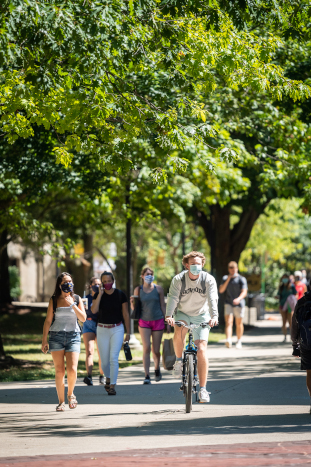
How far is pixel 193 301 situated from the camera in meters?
8.79

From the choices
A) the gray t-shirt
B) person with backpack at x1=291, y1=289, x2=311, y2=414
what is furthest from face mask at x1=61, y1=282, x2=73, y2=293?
the gray t-shirt

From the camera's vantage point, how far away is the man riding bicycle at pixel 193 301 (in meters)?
8.67

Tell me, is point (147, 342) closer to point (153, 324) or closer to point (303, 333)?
point (153, 324)

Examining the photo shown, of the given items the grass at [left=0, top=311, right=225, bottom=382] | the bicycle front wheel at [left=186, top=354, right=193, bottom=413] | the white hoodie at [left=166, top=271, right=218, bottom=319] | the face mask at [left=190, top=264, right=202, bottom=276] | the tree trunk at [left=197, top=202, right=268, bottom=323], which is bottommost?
the grass at [left=0, top=311, right=225, bottom=382]

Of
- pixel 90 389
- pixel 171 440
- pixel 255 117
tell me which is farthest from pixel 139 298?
pixel 255 117

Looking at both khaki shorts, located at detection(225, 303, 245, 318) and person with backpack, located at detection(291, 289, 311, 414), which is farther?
khaki shorts, located at detection(225, 303, 245, 318)

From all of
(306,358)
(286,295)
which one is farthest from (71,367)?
(286,295)

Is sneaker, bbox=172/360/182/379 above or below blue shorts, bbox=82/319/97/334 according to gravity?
below

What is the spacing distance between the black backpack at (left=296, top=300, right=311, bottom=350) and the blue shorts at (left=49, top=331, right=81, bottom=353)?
2674 mm

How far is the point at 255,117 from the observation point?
1505 cm

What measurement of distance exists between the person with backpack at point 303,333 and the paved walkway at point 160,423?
0.62 m

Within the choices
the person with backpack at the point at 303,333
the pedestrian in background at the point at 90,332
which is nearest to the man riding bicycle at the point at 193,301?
the person with backpack at the point at 303,333

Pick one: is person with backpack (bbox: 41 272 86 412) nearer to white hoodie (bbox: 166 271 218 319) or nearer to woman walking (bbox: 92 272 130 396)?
white hoodie (bbox: 166 271 218 319)

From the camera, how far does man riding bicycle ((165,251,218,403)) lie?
8672mm
